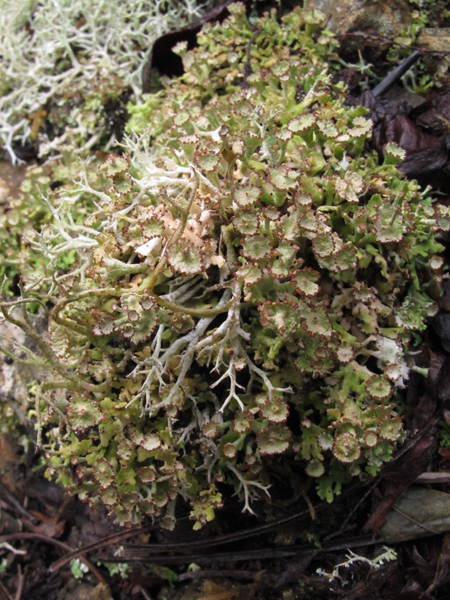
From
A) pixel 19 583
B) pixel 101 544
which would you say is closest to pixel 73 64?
pixel 101 544

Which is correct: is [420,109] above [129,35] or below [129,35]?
below

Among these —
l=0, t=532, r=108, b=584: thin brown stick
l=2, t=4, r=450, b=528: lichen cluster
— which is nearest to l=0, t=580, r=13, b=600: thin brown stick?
l=0, t=532, r=108, b=584: thin brown stick

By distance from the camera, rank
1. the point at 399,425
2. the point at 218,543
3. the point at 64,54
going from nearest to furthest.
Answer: the point at 399,425
the point at 218,543
the point at 64,54

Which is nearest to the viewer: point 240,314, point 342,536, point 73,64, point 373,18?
point 240,314

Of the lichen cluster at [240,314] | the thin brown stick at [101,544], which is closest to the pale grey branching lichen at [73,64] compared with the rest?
the lichen cluster at [240,314]

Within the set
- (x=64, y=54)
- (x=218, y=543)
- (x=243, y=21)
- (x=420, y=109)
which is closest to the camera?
(x=218, y=543)

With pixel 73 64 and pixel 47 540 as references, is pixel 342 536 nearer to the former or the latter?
pixel 47 540

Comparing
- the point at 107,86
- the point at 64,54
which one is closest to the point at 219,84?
the point at 107,86

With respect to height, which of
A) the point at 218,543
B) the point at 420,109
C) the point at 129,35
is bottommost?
the point at 218,543

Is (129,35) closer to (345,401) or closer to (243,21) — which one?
(243,21)
